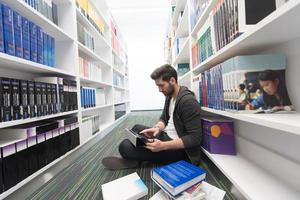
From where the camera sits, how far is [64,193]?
101cm

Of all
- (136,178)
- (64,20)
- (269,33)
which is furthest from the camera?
(64,20)

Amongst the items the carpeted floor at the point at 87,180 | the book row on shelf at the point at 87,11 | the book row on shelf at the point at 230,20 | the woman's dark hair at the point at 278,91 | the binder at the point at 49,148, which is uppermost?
the book row on shelf at the point at 87,11

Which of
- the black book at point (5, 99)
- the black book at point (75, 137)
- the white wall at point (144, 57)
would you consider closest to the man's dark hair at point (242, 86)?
the black book at point (5, 99)

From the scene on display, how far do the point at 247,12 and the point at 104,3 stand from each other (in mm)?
2741

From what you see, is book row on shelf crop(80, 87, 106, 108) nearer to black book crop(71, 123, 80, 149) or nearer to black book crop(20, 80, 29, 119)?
black book crop(71, 123, 80, 149)

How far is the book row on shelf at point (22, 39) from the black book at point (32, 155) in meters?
0.50

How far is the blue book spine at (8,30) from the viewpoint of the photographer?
873 millimetres

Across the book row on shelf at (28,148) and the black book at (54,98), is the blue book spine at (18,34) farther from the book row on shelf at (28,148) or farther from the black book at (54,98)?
the book row on shelf at (28,148)

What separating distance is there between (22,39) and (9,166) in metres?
0.70

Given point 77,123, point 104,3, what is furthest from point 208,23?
point 104,3

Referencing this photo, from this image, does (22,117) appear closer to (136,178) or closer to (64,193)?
(64,193)

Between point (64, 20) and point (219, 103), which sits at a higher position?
point (64, 20)

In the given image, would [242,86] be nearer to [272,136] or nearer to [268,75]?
[268,75]

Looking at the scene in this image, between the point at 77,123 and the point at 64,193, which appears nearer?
the point at 64,193
